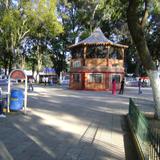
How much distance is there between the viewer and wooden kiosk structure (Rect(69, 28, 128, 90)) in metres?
44.8

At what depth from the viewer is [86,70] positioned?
148 feet

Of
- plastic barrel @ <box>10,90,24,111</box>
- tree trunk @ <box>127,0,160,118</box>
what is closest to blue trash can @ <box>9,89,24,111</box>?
plastic barrel @ <box>10,90,24,111</box>

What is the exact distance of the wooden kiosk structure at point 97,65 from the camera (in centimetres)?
4481

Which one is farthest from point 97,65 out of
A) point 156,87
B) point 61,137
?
point 61,137

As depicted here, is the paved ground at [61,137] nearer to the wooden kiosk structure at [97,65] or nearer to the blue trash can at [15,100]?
the blue trash can at [15,100]


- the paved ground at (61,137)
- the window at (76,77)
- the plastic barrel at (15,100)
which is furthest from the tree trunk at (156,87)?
the window at (76,77)

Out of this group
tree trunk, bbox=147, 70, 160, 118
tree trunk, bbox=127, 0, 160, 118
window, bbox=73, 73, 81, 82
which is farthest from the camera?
window, bbox=73, 73, 81, 82

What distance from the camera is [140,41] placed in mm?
14148

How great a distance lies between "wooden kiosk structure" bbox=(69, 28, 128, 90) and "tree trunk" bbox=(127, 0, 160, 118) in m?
29.9

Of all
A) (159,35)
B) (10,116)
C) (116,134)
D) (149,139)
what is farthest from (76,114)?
(159,35)

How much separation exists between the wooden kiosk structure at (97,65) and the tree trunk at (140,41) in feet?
98.0

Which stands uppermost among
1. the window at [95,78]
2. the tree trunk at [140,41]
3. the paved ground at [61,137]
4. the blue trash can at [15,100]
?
the tree trunk at [140,41]

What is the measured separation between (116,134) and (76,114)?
528 centimetres

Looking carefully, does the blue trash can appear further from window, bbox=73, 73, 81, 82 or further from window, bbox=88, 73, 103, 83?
window, bbox=73, 73, 81, 82
